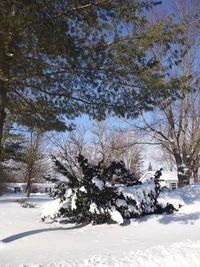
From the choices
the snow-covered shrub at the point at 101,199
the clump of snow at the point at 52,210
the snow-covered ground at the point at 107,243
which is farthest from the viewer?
the clump of snow at the point at 52,210

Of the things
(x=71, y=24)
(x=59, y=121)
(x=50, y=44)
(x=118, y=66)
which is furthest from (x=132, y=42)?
(x=59, y=121)

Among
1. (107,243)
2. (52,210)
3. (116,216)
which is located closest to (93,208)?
(116,216)

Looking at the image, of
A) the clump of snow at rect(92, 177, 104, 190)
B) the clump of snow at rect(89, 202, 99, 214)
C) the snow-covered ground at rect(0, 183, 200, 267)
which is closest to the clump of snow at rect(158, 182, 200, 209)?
the snow-covered ground at rect(0, 183, 200, 267)

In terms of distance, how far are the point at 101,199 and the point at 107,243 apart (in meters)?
1.98

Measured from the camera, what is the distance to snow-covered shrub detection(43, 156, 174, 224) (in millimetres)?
6717

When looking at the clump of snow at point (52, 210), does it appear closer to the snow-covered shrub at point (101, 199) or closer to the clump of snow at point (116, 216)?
the snow-covered shrub at point (101, 199)

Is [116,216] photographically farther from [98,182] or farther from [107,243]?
[107,243]

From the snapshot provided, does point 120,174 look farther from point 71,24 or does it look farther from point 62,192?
point 71,24

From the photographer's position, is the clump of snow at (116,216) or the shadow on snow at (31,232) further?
the clump of snow at (116,216)

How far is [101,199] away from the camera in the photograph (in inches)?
269

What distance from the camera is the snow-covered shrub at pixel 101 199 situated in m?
6.72

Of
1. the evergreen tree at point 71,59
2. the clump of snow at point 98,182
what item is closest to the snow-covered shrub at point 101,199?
the clump of snow at point 98,182

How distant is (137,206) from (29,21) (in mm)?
5408

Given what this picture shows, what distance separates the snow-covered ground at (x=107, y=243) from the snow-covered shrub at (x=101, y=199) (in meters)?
0.28
